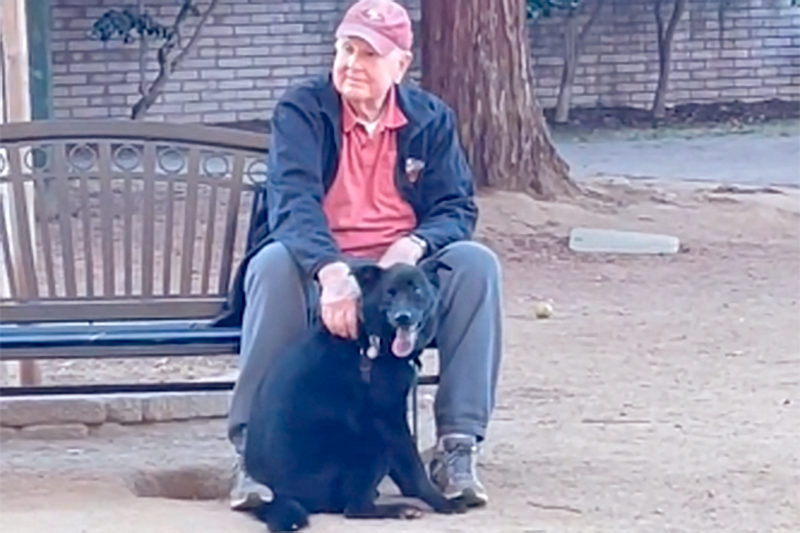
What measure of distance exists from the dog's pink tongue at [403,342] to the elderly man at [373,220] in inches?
9.5

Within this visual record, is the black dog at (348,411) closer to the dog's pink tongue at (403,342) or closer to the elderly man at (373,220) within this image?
the dog's pink tongue at (403,342)

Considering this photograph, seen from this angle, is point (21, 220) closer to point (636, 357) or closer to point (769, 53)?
point (636, 357)

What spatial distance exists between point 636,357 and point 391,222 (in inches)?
95.0

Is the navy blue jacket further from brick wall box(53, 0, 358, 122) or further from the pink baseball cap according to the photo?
brick wall box(53, 0, 358, 122)

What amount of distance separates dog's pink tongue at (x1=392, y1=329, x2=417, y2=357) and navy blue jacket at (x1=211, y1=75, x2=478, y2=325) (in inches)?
15.0

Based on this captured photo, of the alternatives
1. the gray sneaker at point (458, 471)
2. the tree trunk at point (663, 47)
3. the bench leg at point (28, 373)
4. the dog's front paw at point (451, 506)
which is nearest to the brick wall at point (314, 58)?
the tree trunk at point (663, 47)

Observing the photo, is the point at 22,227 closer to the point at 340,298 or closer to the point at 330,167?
the point at 330,167

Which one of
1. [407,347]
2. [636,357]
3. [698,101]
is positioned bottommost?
[698,101]

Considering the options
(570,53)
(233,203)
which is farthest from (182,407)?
(570,53)

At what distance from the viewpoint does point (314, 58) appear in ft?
62.8

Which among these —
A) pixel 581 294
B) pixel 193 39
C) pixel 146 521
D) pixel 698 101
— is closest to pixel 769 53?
pixel 698 101

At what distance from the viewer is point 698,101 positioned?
2117cm

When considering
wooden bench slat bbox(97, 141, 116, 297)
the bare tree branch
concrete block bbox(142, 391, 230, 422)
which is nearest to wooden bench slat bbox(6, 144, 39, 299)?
wooden bench slat bbox(97, 141, 116, 297)

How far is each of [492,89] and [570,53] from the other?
7742mm
